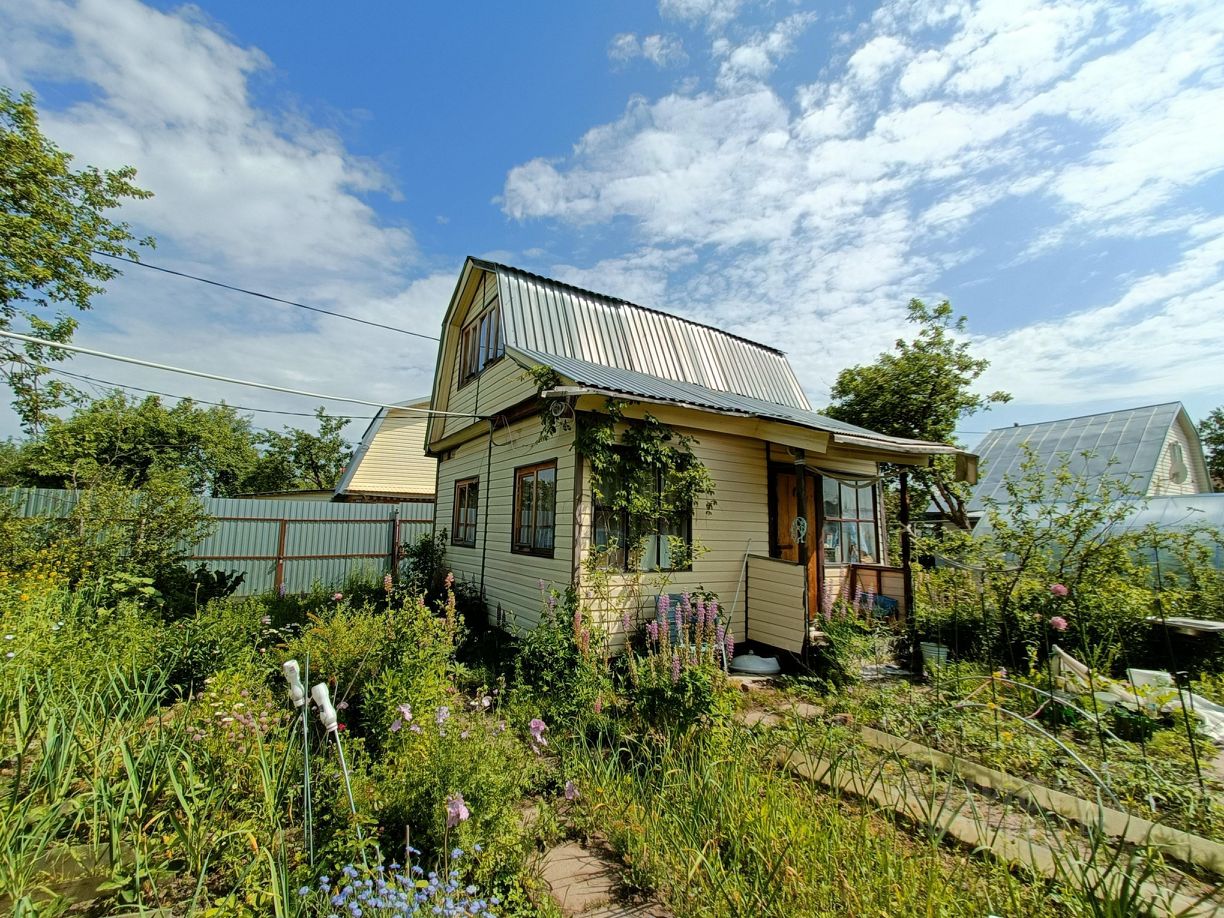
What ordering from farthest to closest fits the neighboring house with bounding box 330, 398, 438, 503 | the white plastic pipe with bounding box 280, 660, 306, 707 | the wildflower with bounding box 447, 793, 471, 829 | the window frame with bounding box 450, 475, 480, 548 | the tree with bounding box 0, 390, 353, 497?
the tree with bounding box 0, 390, 353, 497 → the neighboring house with bounding box 330, 398, 438, 503 → the window frame with bounding box 450, 475, 480, 548 → the wildflower with bounding box 447, 793, 471, 829 → the white plastic pipe with bounding box 280, 660, 306, 707

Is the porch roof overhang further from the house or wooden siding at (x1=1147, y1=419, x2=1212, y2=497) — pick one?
wooden siding at (x1=1147, y1=419, x2=1212, y2=497)

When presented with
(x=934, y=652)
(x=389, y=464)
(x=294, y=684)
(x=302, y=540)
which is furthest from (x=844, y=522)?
(x=389, y=464)

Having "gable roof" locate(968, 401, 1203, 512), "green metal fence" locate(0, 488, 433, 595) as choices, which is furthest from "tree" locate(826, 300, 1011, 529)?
"green metal fence" locate(0, 488, 433, 595)

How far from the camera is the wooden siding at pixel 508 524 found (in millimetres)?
5902

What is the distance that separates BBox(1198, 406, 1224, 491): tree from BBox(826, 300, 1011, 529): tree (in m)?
25.4

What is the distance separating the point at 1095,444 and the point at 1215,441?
77.5ft

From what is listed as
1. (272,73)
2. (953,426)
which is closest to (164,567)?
(272,73)

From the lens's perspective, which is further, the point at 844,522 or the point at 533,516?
the point at 844,522

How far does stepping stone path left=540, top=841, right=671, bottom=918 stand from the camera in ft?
6.98

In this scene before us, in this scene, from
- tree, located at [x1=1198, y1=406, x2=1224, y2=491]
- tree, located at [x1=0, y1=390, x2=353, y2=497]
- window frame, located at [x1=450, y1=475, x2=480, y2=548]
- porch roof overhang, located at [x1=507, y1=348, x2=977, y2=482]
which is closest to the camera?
porch roof overhang, located at [x1=507, y1=348, x2=977, y2=482]

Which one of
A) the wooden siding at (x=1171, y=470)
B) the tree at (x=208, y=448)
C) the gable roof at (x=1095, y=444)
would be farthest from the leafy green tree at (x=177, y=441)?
the wooden siding at (x=1171, y=470)

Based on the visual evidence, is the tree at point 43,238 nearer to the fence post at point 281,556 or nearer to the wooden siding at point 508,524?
the fence post at point 281,556

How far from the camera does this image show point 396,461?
18.5 m

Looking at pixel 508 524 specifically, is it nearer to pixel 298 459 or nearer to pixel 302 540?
pixel 302 540
